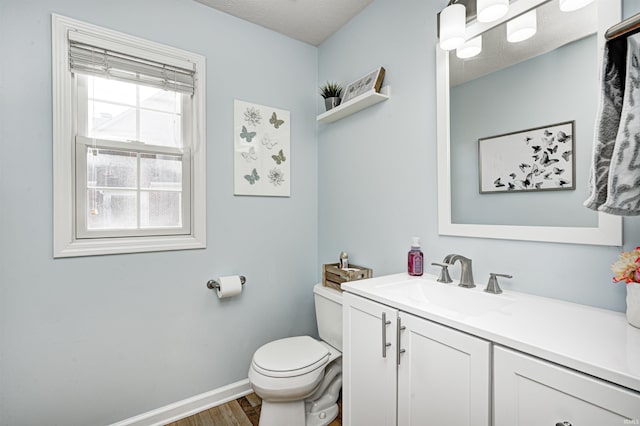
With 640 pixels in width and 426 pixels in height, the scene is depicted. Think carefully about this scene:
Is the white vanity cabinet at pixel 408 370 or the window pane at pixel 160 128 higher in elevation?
the window pane at pixel 160 128

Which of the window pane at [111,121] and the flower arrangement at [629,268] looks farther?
the window pane at [111,121]

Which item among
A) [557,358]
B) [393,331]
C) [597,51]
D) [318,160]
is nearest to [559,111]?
[597,51]

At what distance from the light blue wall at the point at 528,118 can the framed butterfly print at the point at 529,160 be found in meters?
0.02

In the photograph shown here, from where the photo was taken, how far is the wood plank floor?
1.72 metres

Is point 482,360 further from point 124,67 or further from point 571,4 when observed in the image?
point 124,67

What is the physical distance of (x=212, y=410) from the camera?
6.02ft

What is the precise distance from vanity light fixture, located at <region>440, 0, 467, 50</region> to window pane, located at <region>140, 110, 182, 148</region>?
1.52m

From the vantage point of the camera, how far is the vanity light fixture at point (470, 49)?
132 centimetres

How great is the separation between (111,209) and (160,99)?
695mm

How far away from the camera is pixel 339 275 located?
1.84 meters

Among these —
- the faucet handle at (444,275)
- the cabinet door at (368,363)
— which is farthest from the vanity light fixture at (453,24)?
the cabinet door at (368,363)

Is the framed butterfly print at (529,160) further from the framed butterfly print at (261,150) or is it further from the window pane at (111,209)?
the window pane at (111,209)

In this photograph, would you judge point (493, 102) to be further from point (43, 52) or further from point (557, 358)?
point (43, 52)

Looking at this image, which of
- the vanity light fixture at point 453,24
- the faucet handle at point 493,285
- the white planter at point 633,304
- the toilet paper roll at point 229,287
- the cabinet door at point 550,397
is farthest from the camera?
the toilet paper roll at point 229,287
